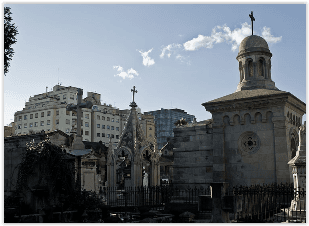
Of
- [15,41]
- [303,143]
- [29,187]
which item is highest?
[15,41]

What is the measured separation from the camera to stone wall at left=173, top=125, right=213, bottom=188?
65.7ft

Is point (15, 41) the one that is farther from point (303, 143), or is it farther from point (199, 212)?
point (303, 143)

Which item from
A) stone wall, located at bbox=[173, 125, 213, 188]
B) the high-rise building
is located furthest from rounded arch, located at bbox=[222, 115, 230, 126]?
the high-rise building

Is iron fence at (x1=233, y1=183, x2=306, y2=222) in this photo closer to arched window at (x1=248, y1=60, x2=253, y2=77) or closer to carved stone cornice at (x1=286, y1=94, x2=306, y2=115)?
carved stone cornice at (x1=286, y1=94, x2=306, y2=115)

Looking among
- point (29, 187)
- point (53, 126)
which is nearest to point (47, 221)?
point (29, 187)

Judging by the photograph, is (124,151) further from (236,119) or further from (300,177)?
(300,177)

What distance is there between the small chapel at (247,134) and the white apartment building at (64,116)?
54620 millimetres

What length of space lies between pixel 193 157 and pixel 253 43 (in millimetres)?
7459

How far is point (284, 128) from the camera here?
17.7 m

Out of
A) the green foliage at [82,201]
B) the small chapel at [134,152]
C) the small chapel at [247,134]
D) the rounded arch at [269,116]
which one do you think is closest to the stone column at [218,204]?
the green foliage at [82,201]

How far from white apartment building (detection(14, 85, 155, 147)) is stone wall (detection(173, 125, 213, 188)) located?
53928 mm

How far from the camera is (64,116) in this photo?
239ft

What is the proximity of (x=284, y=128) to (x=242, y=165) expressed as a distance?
2.85 m

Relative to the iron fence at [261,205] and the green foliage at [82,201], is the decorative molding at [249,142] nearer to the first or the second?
the iron fence at [261,205]
